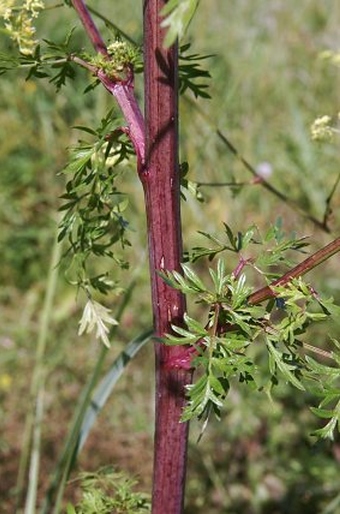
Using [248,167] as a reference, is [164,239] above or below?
below

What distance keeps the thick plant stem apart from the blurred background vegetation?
0.96ft

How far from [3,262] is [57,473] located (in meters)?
1.84

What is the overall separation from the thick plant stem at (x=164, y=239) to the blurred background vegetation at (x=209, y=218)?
29cm

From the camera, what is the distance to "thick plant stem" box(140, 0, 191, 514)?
3.19ft

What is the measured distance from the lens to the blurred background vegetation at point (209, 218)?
7.84ft

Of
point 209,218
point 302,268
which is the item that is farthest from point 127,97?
point 209,218

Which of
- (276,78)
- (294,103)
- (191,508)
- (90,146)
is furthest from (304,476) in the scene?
(276,78)

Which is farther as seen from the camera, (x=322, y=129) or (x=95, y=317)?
(x=322, y=129)

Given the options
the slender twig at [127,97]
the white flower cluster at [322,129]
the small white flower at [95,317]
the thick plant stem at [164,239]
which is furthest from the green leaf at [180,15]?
the white flower cluster at [322,129]

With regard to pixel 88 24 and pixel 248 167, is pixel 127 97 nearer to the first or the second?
pixel 88 24

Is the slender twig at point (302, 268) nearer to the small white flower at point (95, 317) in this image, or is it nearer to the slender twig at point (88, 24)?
the small white flower at point (95, 317)

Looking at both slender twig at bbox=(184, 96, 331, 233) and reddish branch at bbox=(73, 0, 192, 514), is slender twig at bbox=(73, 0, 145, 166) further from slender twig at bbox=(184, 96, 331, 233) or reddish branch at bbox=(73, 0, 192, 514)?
slender twig at bbox=(184, 96, 331, 233)

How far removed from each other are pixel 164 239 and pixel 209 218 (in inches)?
97.8

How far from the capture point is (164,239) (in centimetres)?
105
